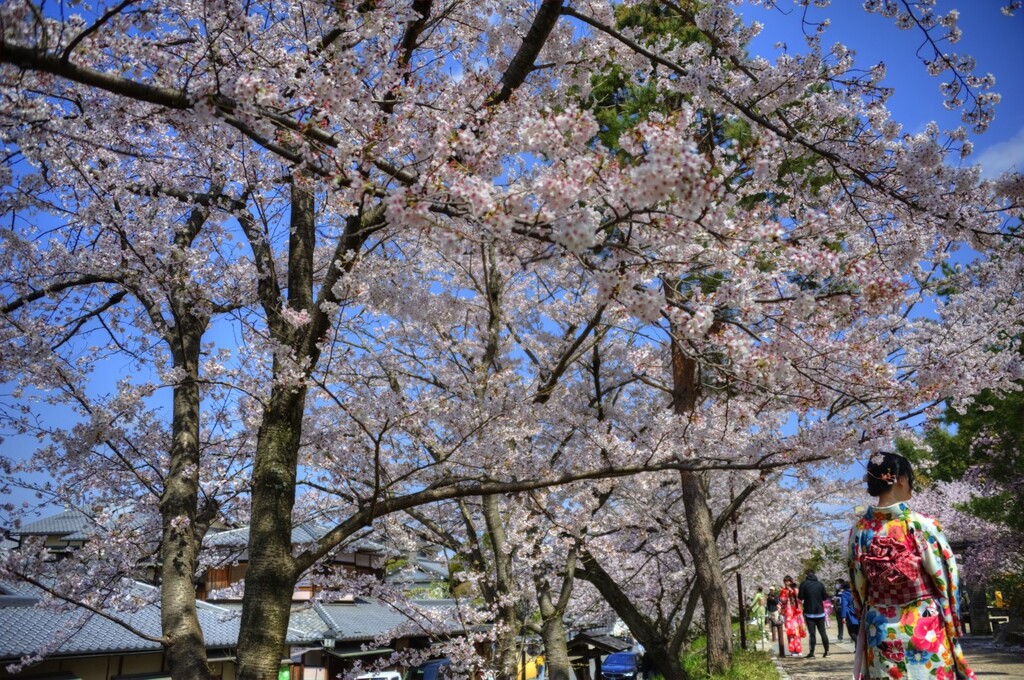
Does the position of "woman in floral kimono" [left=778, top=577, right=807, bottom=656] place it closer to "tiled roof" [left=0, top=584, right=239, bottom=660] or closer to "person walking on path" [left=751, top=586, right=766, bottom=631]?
"person walking on path" [left=751, top=586, right=766, bottom=631]

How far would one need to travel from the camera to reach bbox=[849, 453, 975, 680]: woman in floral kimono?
12.2 ft

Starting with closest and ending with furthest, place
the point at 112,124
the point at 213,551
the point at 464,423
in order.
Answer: the point at 112,124 < the point at 464,423 < the point at 213,551

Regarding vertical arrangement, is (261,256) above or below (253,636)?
above

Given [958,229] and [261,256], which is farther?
[261,256]

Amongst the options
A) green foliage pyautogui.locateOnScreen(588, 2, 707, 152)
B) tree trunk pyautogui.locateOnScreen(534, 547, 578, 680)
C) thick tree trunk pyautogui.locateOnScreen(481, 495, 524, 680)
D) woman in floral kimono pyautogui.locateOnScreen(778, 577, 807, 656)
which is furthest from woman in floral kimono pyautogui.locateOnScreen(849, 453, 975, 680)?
woman in floral kimono pyautogui.locateOnScreen(778, 577, 807, 656)

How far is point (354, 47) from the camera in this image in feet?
14.8

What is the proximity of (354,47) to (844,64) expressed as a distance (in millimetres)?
3310

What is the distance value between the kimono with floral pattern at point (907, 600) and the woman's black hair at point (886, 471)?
0.12 metres

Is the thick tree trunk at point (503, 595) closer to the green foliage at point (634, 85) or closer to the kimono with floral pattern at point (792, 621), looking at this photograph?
the green foliage at point (634, 85)

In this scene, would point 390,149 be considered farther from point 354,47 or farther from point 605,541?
point 605,541

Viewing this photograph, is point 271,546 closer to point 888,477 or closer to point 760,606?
point 888,477

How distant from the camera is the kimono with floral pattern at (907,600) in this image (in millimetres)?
3701

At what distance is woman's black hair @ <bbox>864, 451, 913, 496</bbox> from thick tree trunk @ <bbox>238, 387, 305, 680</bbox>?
3.35m

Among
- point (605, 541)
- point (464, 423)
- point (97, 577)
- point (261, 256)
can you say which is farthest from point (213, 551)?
point (605, 541)
